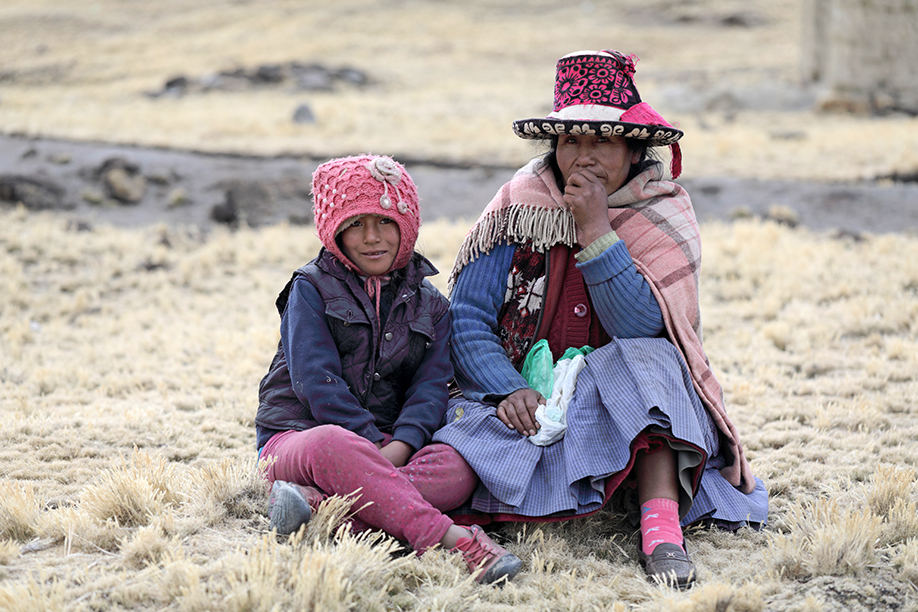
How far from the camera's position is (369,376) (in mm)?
3283

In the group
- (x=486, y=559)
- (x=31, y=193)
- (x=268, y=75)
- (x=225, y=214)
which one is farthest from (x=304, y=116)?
(x=486, y=559)

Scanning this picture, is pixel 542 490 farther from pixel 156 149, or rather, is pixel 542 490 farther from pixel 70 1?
pixel 70 1

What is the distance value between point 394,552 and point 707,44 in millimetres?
39205

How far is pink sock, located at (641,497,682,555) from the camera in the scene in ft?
9.68

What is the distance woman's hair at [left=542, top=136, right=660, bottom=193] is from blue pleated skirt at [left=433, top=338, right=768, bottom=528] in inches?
29.9

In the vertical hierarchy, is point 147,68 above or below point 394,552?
above

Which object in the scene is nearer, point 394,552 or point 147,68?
point 394,552

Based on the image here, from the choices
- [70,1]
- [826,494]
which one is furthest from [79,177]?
[70,1]

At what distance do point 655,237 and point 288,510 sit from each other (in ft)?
5.86

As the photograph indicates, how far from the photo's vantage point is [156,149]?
16109 millimetres

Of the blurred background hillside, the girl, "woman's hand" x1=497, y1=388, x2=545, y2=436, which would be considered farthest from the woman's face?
"woman's hand" x1=497, y1=388, x2=545, y2=436

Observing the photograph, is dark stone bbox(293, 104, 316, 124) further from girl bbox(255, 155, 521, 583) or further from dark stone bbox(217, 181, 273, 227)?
girl bbox(255, 155, 521, 583)

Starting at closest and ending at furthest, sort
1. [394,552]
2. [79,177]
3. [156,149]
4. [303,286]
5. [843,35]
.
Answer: [394,552] < [303,286] < [79,177] < [156,149] < [843,35]

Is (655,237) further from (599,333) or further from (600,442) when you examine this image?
(600,442)
